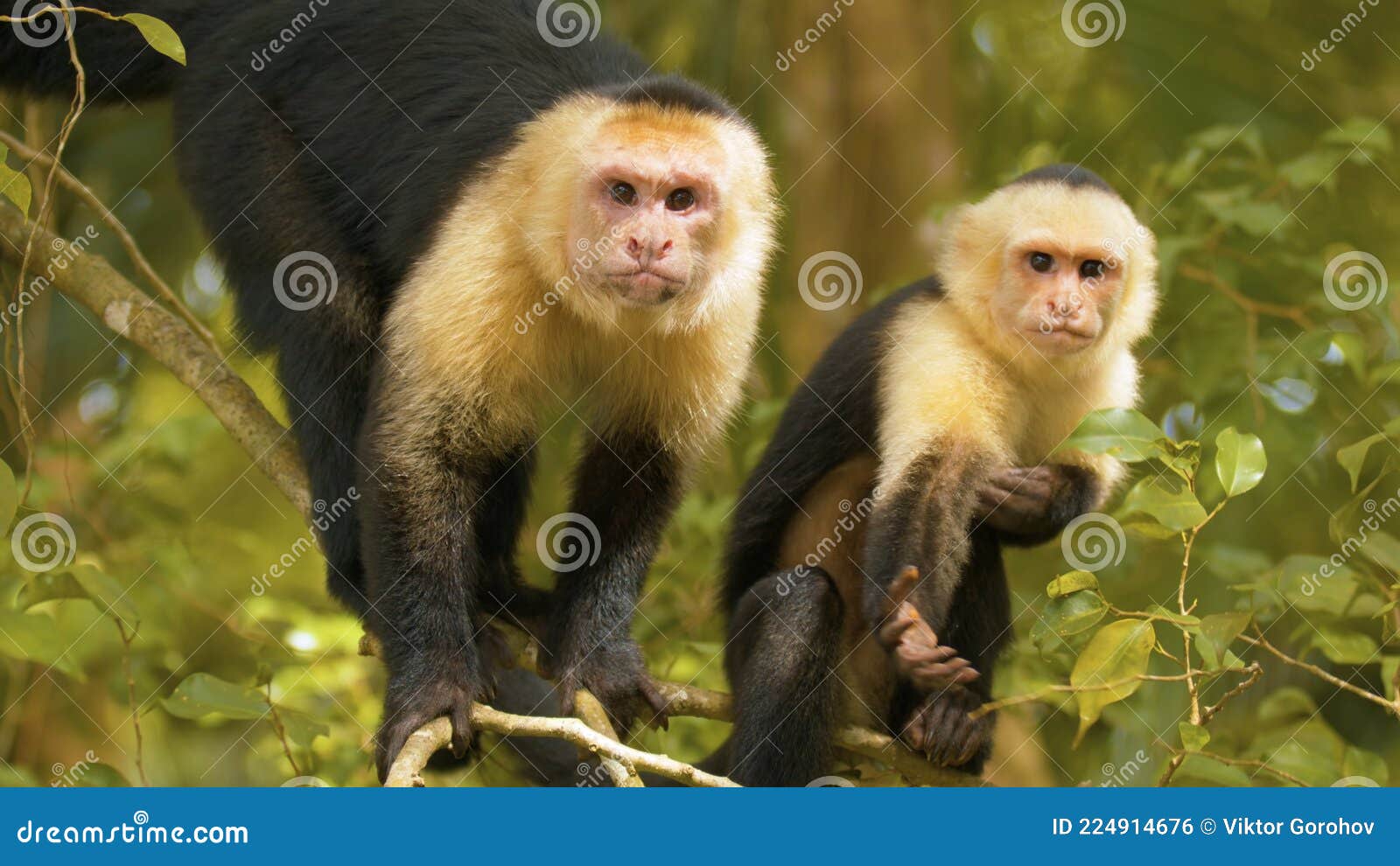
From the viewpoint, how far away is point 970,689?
15.5 feet

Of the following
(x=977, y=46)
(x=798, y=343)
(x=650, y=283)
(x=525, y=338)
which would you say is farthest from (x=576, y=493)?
(x=977, y=46)

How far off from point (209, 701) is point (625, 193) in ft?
6.54

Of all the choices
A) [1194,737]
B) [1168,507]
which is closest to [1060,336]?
[1168,507]

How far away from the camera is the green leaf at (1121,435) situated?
3395 mm

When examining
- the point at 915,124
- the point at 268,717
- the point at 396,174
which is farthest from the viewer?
the point at 915,124

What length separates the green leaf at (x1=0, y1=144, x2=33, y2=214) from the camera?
3.15 m

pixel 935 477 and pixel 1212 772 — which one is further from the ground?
pixel 935 477

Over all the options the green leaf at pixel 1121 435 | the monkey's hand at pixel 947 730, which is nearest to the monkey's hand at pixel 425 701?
the monkey's hand at pixel 947 730

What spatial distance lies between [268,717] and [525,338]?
148 cm

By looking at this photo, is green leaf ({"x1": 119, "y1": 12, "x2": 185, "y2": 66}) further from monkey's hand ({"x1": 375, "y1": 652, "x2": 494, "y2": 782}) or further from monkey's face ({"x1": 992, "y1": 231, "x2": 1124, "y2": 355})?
monkey's face ({"x1": 992, "y1": 231, "x2": 1124, "y2": 355})

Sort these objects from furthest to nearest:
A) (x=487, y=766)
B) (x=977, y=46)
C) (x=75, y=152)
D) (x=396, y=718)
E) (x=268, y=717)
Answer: (x=977, y=46) → (x=75, y=152) → (x=487, y=766) → (x=268, y=717) → (x=396, y=718)

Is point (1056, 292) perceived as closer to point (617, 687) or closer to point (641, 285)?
point (641, 285)

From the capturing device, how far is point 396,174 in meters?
4.81

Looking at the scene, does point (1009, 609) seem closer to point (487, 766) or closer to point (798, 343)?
point (487, 766)
